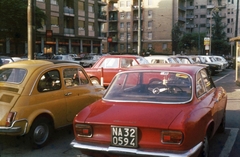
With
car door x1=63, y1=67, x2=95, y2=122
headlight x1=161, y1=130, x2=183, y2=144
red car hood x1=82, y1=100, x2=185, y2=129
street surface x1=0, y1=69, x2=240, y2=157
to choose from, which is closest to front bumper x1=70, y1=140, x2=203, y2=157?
headlight x1=161, y1=130, x2=183, y2=144

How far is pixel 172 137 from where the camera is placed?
3988mm

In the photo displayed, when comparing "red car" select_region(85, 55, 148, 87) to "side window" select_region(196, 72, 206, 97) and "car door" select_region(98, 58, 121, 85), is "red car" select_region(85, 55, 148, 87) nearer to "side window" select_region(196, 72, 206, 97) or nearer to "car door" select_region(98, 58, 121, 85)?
"car door" select_region(98, 58, 121, 85)

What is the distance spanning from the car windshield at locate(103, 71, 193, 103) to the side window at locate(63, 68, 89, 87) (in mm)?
1732

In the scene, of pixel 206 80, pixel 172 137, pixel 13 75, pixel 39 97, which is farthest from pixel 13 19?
pixel 172 137

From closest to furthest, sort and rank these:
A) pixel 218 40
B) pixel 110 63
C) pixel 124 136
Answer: pixel 124 136
pixel 110 63
pixel 218 40

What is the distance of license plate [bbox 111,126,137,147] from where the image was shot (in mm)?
4098

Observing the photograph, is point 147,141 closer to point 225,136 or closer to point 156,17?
point 225,136

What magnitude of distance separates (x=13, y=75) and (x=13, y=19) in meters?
27.9

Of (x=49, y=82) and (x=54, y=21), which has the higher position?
(x=54, y=21)

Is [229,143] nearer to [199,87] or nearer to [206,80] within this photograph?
[206,80]

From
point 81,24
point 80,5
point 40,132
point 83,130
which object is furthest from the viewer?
point 81,24

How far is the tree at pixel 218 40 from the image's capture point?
72.1 meters

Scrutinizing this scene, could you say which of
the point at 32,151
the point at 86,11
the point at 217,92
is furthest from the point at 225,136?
the point at 86,11

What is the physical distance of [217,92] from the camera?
6.21 metres
